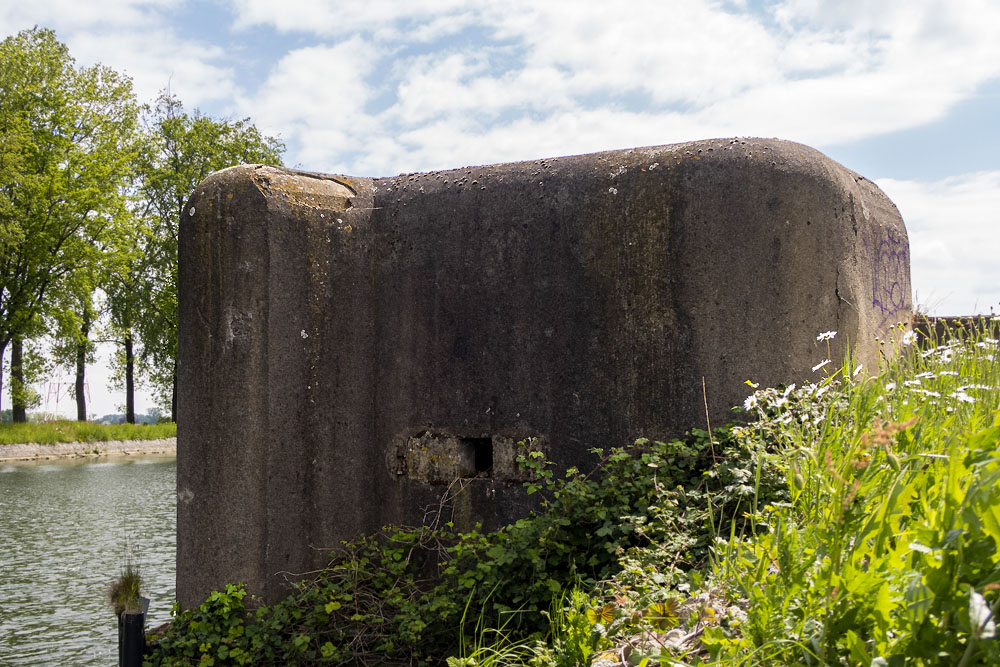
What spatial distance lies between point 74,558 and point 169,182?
21.8m

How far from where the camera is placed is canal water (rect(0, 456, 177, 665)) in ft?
18.2

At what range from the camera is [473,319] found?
15.2ft

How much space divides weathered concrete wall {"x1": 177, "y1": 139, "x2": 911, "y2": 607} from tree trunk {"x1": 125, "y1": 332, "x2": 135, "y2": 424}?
25204 millimetres

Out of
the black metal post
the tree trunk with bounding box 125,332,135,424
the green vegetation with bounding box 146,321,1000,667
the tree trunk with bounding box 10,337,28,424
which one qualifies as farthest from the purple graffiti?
the tree trunk with bounding box 125,332,135,424

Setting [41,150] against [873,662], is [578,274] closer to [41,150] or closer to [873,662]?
[873,662]

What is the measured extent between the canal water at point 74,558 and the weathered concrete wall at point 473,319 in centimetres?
182

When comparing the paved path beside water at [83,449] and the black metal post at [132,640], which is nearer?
the black metal post at [132,640]

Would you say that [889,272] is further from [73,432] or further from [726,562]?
[73,432]

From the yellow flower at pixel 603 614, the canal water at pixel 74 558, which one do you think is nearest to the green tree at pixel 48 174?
the canal water at pixel 74 558

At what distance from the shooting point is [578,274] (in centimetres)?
440

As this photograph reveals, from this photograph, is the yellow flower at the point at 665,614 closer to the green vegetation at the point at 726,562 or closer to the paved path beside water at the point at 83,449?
the green vegetation at the point at 726,562

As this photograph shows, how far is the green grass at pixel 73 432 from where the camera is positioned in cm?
2031

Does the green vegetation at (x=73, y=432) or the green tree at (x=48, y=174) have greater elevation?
the green tree at (x=48, y=174)

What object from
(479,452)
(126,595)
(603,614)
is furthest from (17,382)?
(603,614)
